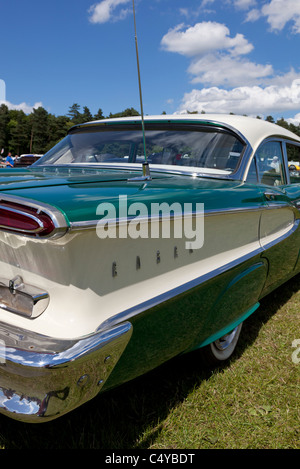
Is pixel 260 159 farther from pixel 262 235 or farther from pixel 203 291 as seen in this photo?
pixel 203 291

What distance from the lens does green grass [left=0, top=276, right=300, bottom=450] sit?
1.91 m

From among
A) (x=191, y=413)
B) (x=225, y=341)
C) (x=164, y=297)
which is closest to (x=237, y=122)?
(x=225, y=341)

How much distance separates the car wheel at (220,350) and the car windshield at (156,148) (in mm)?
1124

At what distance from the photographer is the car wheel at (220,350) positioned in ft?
7.94

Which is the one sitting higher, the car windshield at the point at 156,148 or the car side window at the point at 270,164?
the car windshield at the point at 156,148

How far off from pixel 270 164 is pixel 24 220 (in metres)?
2.47

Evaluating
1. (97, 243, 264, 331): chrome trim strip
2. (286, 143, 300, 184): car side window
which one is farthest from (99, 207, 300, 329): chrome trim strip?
(286, 143, 300, 184): car side window

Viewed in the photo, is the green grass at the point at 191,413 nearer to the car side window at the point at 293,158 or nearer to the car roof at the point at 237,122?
the car roof at the point at 237,122

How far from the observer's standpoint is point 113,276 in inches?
58.5

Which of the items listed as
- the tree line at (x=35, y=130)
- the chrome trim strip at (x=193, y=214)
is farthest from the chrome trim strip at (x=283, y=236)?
the tree line at (x=35, y=130)

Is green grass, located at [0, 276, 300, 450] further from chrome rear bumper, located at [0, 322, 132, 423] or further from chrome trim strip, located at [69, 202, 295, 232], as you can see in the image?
chrome trim strip, located at [69, 202, 295, 232]

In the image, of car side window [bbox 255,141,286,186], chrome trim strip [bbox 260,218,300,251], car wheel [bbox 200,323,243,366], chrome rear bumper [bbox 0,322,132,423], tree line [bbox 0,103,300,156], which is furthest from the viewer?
tree line [bbox 0,103,300,156]

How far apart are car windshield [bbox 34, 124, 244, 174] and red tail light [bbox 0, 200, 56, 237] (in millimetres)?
1489

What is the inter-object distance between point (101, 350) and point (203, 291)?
2.48 ft
